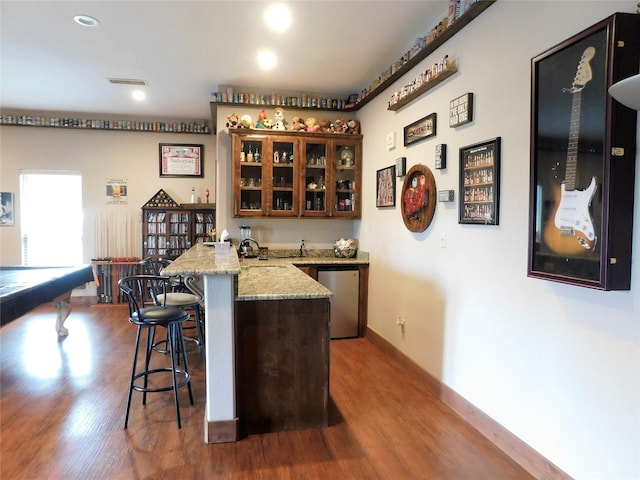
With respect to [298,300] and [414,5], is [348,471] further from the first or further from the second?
[414,5]

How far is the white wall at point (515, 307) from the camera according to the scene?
162cm

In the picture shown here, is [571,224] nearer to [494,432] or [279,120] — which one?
[494,432]

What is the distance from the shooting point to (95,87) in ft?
14.7

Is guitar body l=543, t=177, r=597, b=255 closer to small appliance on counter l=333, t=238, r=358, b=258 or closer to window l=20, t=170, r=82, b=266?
small appliance on counter l=333, t=238, r=358, b=258

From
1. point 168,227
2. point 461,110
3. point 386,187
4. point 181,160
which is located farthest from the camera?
point 181,160

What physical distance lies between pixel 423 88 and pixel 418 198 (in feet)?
2.75

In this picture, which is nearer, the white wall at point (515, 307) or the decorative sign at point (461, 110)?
the white wall at point (515, 307)

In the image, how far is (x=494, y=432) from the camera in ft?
7.50

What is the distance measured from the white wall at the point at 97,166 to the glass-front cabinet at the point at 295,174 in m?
1.94

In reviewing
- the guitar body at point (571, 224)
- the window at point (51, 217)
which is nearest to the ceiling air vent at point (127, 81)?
the window at point (51, 217)

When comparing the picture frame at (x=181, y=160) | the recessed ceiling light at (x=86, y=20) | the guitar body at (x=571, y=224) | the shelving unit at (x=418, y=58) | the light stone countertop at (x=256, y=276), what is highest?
the recessed ceiling light at (x=86, y=20)

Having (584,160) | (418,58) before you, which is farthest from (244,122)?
(584,160)

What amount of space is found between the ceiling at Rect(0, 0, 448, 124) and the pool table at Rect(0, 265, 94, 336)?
6.61 feet

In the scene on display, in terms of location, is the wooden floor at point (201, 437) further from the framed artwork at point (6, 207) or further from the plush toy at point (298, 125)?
the framed artwork at point (6, 207)
